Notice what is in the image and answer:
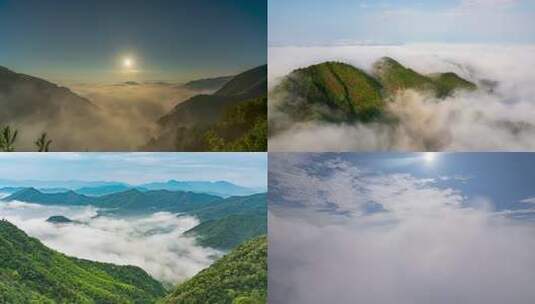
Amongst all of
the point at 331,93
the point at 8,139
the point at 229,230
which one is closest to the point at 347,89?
the point at 331,93

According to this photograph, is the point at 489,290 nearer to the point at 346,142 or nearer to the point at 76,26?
the point at 346,142

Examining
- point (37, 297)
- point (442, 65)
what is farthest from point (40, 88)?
point (442, 65)

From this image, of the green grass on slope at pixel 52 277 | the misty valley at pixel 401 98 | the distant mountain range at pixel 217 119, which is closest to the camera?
the misty valley at pixel 401 98

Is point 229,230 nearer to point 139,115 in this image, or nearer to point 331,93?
point 139,115

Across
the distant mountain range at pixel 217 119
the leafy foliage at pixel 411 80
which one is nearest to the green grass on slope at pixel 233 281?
the distant mountain range at pixel 217 119

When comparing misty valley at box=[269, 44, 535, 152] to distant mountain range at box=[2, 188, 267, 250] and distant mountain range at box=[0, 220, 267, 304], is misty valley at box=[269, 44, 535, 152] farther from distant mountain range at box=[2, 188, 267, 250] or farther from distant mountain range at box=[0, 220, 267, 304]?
distant mountain range at box=[0, 220, 267, 304]

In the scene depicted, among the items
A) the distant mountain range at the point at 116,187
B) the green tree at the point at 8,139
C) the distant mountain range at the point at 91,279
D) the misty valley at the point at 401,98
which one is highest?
the misty valley at the point at 401,98

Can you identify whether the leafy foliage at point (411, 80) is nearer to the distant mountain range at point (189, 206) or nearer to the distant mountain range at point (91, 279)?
the distant mountain range at point (189, 206)
